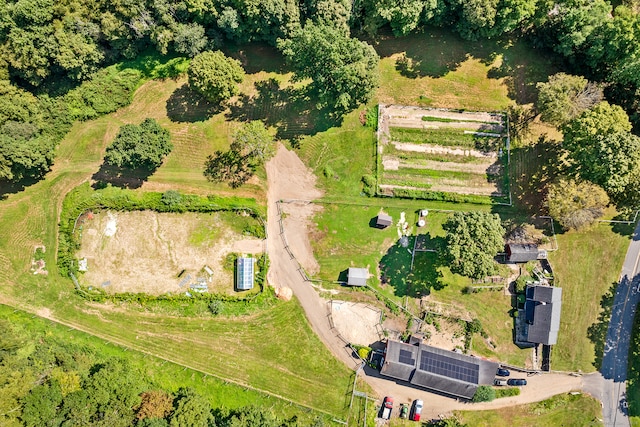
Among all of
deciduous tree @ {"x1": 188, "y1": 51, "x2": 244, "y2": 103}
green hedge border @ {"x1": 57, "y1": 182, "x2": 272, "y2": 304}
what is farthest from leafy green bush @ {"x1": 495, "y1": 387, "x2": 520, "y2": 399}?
deciduous tree @ {"x1": 188, "y1": 51, "x2": 244, "y2": 103}

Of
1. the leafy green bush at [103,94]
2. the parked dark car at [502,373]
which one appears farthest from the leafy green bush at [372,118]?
the parked dark car at [502,373]

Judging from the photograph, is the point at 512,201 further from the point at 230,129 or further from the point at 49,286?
the point at 49,286

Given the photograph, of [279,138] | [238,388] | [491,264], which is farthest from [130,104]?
[491,264]

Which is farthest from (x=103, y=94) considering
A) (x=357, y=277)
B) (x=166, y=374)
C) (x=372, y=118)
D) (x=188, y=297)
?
(x=357, y=277)

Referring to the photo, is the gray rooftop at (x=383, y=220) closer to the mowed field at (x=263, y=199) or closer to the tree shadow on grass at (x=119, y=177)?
the mowed field at (x=263, y=199)

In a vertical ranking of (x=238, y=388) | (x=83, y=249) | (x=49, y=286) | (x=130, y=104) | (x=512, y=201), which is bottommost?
(x=238, y=388)
